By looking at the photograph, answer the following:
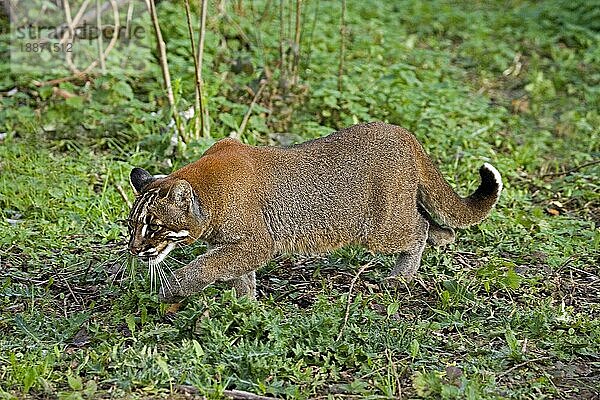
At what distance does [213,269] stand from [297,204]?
0.73 m

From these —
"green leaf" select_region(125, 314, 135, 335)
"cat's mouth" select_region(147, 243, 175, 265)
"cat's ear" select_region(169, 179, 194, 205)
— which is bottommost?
"green leaf" select_region(125, 314, 135, 335)

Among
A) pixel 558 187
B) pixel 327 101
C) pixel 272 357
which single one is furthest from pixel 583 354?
pixel 327 101

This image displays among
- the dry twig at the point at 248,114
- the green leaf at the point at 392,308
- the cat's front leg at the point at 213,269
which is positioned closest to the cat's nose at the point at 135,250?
the cat's front leg at the point at 213,269

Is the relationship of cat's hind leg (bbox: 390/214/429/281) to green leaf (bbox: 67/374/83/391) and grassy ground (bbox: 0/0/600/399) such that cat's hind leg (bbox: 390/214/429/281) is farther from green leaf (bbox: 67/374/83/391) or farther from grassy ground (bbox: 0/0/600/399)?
green leaf (bbox: 67/374/83/391)

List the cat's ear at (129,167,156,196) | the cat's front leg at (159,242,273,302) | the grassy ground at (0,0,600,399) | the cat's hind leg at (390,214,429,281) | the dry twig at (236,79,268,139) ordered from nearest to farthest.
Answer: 1. the grassy ground at (0,0,600,399)
2. the cat's front leg at (159,242,273,302)
3. the cat's ear at (129,167,156,196)
4. the cat's hind leg at (390,214,429,281)
5. the dry twig at (236,79,268,139)

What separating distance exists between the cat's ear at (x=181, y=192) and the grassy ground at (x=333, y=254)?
2.00 feet

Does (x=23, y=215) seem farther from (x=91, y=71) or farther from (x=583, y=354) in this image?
(x=583, y=354)

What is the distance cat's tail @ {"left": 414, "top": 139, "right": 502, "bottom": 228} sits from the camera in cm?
647

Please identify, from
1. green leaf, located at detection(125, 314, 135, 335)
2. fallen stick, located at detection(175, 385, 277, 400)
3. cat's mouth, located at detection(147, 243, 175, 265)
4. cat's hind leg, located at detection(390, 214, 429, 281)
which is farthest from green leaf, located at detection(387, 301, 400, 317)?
green leaf, located at detection(125, 314, 135, 335)

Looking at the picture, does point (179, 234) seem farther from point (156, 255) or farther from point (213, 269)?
point (213, 269)

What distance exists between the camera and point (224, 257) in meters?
5.80

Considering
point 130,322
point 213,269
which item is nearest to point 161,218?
point 213,269

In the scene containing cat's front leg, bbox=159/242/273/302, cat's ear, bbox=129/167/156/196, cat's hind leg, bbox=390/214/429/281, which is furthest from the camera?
cat's hind leg, bbox=390/214/429/281

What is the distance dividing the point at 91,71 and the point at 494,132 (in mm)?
4269
